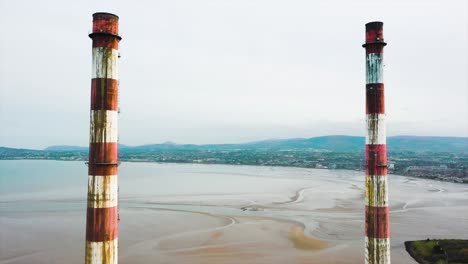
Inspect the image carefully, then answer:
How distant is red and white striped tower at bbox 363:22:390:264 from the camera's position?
10.9m

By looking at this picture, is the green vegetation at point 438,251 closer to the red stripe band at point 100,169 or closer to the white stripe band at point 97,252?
the white stripe band at point 97,252

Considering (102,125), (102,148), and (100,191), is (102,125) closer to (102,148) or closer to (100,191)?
(102,148)

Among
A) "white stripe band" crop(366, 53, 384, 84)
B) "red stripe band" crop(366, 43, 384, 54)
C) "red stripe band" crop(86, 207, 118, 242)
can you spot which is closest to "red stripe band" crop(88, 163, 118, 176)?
"red stripe band" crop(86, 207, 118, 242)

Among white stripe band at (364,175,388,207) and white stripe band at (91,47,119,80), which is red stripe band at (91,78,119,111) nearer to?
white stripe band at (91,47,119,80)

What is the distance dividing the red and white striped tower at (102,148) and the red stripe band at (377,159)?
709cm

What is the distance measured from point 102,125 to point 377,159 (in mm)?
7556

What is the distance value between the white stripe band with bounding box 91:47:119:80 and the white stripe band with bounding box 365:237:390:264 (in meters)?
8.49

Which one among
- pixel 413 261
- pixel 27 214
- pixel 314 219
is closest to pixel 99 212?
pixel 413 261

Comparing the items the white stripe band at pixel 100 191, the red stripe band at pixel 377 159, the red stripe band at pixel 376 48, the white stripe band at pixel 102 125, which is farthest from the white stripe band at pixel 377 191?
the white stripe band at pixel 102 125

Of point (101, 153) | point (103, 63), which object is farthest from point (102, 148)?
point (103, 63)

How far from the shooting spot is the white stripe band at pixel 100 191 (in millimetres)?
8148

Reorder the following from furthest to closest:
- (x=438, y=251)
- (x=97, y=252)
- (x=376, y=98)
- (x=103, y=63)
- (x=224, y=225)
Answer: (x=224, y=225) < (x=438, y=251) < (x=376, y=98) < (x=103, y=63) < (x=97, y=252)

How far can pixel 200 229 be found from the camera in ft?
103

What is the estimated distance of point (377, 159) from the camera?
11.0 meters
